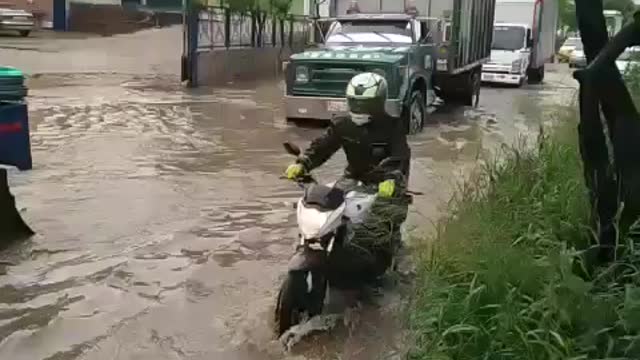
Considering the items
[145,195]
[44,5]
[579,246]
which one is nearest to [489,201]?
[579,246]

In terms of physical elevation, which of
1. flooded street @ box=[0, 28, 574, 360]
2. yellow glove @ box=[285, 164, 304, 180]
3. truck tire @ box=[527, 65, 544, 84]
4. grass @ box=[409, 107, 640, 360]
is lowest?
truck tire @ box=[527, 65, 544, 84]

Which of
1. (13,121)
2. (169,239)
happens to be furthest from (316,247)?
(13,121)

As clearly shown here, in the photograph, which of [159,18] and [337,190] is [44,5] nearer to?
[159,18]

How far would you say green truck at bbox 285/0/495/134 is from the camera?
44.2 feet

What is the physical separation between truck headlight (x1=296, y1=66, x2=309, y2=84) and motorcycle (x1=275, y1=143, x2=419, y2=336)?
346 inches

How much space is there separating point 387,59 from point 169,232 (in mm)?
6748

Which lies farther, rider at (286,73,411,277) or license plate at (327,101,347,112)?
license plate at (327,101,347,112)

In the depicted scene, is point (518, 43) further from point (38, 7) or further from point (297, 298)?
point (38, 7)

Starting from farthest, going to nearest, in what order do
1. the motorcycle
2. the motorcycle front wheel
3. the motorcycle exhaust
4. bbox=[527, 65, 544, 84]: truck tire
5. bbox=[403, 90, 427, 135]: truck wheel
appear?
bbox=[527, 65, 544, 84]: truck tire < bbox=[403, 90, 427, 135]: truck wheel < the motorcycle exhaust < the motorcycle front wheel < the motorcycle

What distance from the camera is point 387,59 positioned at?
43.3 feet

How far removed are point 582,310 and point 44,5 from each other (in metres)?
40.8

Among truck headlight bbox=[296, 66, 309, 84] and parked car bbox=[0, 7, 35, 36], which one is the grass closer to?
truck headlight bbox=[296, 66, 309, 84]

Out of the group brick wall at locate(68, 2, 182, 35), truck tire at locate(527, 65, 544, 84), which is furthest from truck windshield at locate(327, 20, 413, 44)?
brick wall at locate(68, 2, 182, 35)

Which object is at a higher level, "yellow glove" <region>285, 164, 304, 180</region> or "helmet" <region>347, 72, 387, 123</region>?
"helmet" <region>347, 72, 387, 123</region>
